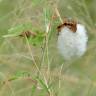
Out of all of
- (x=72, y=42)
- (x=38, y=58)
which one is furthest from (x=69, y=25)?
(x=38, y=58)

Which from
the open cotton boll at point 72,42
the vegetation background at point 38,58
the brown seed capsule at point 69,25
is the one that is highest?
the brown seed capsule at point 69,25

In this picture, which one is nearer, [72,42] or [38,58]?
[72,42]

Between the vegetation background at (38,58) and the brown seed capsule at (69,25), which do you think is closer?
the brown seed capsule at (69,25)

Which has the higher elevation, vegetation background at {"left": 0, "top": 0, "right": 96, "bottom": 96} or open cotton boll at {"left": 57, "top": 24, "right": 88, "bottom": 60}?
open cotton boll at {"left": 57, "top": 24, "right": 88, "bottom": 60}

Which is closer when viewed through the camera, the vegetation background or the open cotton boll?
the open cotton boll

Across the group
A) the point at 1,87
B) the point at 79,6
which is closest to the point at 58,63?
the point at 1,87

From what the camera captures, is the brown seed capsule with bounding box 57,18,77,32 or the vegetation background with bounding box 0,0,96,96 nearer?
the brown seed capsule with bounding box 57,18,77,32

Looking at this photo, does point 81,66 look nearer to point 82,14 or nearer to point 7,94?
point 82,14

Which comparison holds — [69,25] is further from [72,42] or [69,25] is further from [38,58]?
[38,58]

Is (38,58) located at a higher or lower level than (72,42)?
lower

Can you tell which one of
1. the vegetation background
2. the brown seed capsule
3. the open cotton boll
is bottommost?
the vegetation background

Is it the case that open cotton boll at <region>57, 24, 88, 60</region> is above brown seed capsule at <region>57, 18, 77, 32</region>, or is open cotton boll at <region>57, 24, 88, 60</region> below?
below
